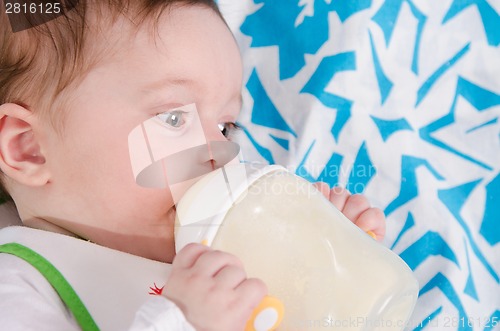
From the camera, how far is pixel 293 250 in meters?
0.94

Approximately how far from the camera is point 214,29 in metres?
1.22

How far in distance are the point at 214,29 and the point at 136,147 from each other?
0.84 ft

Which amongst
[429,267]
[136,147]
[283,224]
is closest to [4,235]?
[136,147]

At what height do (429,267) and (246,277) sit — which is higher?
(246,277)

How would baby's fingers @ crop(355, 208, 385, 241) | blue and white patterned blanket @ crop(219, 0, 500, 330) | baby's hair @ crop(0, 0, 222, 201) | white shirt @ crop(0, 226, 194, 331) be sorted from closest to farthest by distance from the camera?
white shirt @ crop(0, 226, 194, 331)
baby's hair @ crop(0, 0, 222, 201)
baby's fingers @ crop(355, 208, 385, 241)
blue and white patterned blanket @ crop(219, 0, 500, 330)

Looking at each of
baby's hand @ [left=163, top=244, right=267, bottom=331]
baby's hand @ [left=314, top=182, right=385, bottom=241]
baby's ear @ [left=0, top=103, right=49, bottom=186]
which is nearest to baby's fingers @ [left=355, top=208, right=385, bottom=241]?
baby's hand @ [left=314, top=182, right=385, bottom=241]

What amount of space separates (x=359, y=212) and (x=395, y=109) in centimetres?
40

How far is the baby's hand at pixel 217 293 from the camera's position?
886 millimetres

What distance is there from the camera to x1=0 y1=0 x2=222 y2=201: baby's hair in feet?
3.67

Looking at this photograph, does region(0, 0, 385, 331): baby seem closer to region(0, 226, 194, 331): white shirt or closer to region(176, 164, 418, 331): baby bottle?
region(0, 226, 194, 331): white shirt

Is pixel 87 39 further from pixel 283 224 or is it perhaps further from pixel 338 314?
pixel 338 314

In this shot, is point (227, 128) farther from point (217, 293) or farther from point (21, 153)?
point (217, 293)

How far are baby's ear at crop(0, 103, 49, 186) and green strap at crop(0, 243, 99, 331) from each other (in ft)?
0.36

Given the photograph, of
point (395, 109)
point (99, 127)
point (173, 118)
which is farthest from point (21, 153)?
point (395, 109)
